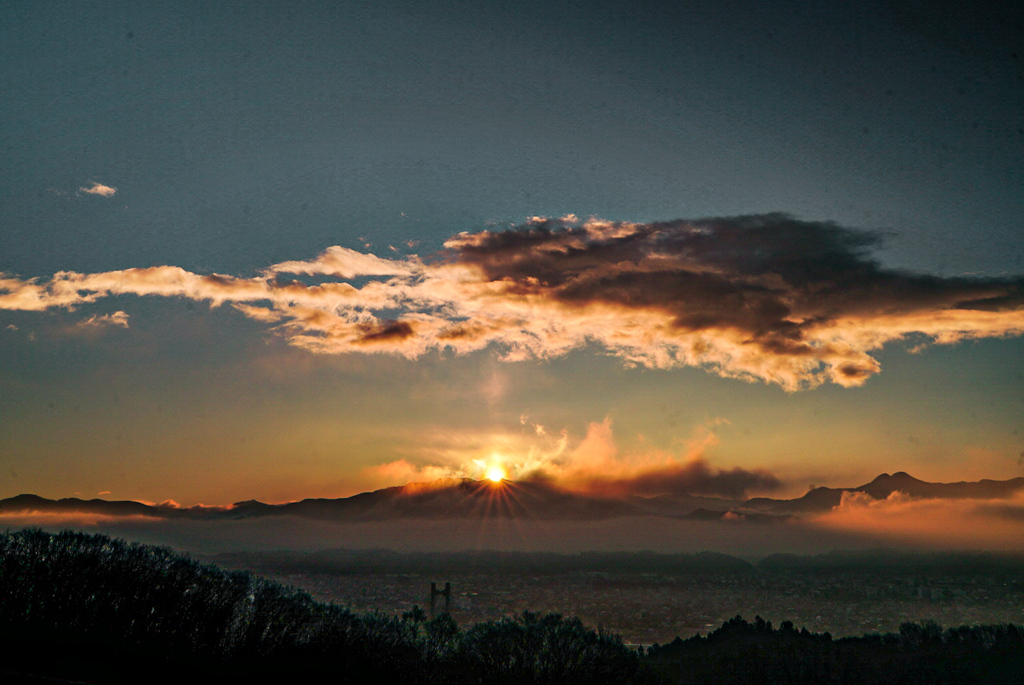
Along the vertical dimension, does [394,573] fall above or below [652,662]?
below

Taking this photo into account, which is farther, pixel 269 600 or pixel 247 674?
pixel 269 600

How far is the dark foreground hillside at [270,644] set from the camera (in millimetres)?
13023

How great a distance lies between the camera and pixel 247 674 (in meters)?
14.8

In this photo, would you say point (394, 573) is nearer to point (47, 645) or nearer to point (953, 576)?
point (953, 576)

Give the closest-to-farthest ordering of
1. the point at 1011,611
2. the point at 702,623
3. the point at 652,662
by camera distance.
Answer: the point at 652,662 < the point at 702,623 < the point at 1011,611

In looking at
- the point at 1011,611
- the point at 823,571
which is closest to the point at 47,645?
the point at 1011,611

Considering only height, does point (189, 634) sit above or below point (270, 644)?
above

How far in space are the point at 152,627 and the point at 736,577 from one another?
620 feet

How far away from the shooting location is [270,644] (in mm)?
16203

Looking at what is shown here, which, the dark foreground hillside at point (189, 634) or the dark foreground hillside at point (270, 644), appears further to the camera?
the dark foreground hillside at point (270, 644)

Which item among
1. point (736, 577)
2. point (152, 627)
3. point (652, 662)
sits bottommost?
point (736, 577)

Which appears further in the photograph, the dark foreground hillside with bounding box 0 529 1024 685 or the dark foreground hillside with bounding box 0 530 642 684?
the dark foreground hillside with bounding box 0 529 1024 685

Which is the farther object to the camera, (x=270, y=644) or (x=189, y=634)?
(x=270, y=644)

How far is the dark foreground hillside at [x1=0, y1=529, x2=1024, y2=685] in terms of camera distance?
513 inches
